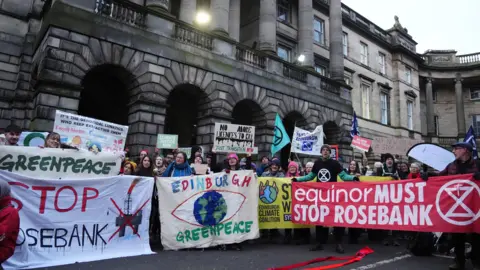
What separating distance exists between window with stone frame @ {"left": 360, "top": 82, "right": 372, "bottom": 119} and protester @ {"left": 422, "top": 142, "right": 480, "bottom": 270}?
986 inches

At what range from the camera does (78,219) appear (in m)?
5.31

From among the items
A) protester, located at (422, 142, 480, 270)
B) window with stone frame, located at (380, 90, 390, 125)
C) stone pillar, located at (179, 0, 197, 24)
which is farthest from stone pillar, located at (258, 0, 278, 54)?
window with stone frame, located at (380, 90, 390, 125)

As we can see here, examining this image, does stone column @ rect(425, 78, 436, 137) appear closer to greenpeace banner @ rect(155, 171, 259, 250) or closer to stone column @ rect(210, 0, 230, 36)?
stone column @ rect(210, 0, 230, 36)

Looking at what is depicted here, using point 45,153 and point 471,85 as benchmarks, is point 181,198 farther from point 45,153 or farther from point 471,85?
point 471,85

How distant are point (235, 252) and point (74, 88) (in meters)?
8.18

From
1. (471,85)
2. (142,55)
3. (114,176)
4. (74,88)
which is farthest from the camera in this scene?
(471,85)

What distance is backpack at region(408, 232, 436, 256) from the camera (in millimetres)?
6191

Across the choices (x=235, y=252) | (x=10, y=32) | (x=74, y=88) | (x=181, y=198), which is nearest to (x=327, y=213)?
(x=235, y=252)

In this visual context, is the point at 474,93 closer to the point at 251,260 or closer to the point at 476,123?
the point at 476,123

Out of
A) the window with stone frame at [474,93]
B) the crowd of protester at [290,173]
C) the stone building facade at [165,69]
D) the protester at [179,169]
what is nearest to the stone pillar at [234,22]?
the stone building facade at [165,69]

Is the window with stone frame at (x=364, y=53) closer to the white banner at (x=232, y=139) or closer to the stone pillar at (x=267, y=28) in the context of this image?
the stone pillar at (x=267, y=28)

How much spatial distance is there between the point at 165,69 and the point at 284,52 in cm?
1253

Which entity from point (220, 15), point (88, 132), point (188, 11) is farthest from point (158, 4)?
point (88, 132)

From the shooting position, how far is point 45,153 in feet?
17.8
